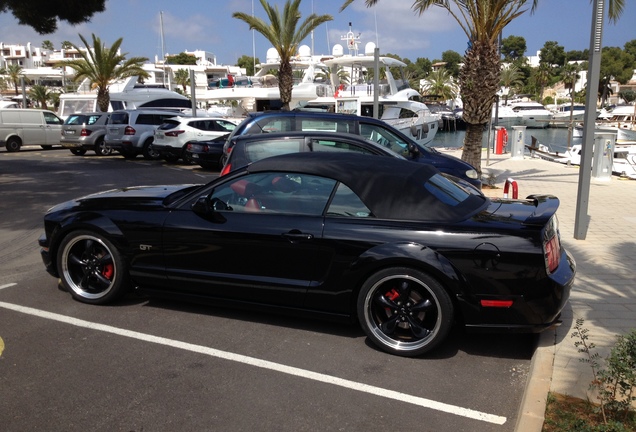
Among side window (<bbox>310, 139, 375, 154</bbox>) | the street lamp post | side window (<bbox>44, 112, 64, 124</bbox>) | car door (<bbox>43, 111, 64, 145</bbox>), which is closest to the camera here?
side window (<bbox>310, 139, 375, 154</bbox>)

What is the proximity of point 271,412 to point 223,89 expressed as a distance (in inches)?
1364

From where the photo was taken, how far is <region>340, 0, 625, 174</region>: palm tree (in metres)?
13.2

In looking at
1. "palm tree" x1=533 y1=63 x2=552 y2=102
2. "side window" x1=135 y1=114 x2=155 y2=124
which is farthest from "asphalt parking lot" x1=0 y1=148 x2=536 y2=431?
"palm tree" x1=533 y1=63 x2=552 y2=102

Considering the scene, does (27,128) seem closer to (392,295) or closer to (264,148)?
(264,148)

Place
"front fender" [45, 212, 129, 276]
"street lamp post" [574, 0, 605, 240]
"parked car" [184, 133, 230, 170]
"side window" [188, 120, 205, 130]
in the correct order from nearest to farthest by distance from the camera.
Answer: "front fender" [45, 212, 129, 276]
"street lamp post" [574, 0, 605, 240]
"parked car" [184, 133, 230, 170]
"side window" [188, 120, 205, 130]

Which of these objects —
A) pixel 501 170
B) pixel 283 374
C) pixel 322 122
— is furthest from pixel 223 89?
pixel 283 374

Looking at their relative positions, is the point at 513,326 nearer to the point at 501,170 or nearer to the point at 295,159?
the point at 295,159

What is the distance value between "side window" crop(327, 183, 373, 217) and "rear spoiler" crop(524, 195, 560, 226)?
1334 mm

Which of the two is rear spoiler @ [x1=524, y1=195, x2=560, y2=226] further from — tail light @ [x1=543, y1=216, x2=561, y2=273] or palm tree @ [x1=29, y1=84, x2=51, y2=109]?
palm tree @ [x1=29, y1=84, x2=51, y2=109]

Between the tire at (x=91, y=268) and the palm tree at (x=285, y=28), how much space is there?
2351 centimetres

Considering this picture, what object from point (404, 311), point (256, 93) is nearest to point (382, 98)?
point (256, 93)

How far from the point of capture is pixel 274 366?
4438 millimetres

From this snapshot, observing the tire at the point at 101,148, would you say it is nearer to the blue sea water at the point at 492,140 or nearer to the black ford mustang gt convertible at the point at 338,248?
the blue sea water at the point at 492,140

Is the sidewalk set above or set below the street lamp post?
below
